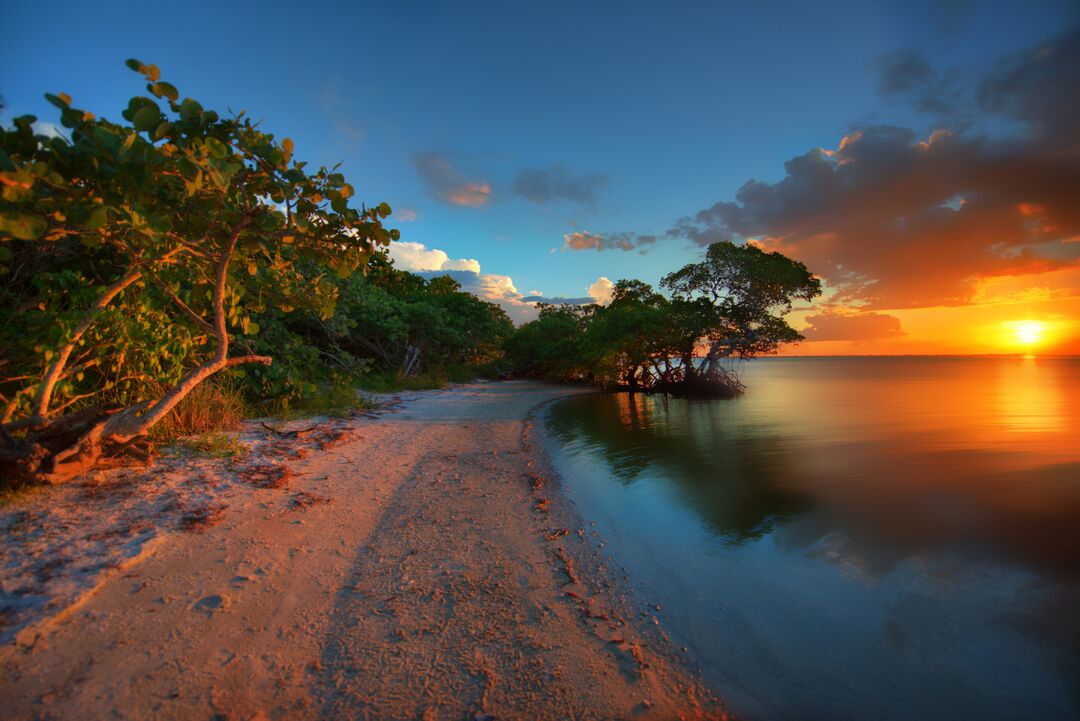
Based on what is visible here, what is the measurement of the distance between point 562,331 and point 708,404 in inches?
557

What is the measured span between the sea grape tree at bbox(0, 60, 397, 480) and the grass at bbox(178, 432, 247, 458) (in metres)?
0.89

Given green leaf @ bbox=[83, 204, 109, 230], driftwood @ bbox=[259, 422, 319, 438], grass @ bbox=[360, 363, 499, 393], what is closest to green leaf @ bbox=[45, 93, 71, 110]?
green leaf @ bbox=[83, 204, 109, 230]

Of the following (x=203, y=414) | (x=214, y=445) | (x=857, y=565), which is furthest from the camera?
(x=203, y=414)

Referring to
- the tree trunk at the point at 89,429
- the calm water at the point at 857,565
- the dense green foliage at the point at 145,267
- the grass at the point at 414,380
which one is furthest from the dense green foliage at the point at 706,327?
the tree trunk at the point at 89,429

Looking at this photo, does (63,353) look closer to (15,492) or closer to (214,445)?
(15,492)

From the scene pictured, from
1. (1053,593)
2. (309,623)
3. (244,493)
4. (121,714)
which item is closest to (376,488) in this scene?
(244,493)

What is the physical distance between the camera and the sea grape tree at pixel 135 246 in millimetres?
3264

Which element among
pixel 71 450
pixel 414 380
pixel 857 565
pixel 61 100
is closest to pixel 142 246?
pixel 61 100

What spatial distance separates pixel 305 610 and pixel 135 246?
4.46 m

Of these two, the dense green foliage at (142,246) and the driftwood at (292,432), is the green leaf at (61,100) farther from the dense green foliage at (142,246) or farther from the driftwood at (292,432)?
the driftwood at (292,432)

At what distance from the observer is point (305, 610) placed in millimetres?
3291

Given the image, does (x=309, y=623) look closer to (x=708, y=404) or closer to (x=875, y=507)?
(x=875, y=507)

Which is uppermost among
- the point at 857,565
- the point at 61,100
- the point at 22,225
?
the point at 61,100

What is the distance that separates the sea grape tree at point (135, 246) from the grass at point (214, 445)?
89 centimetres
